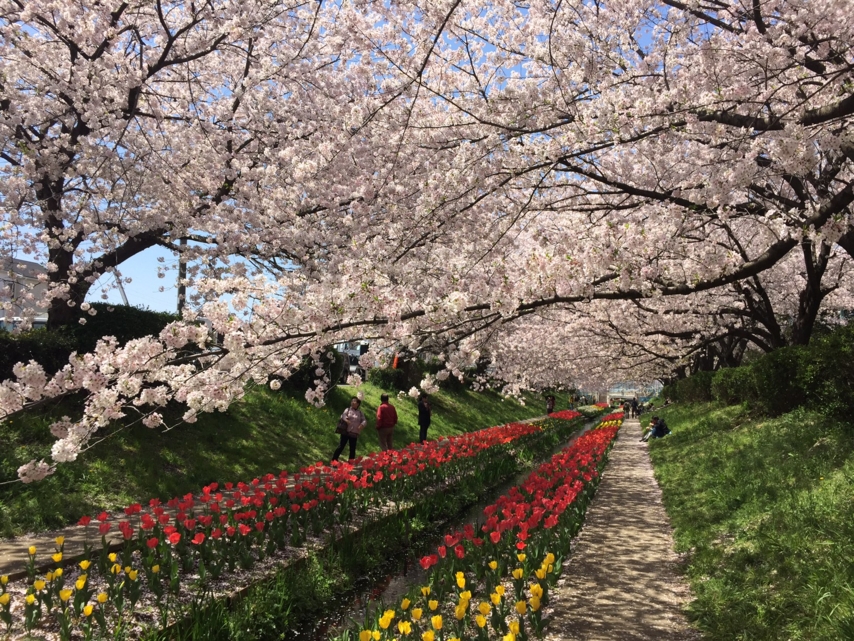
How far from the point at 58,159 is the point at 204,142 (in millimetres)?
2295

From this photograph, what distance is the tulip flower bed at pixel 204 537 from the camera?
4.07 meters

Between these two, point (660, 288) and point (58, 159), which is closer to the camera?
point (660, 288)

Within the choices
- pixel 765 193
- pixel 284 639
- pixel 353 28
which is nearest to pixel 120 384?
pixel 284 639

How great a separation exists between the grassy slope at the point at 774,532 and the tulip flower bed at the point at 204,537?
3473 millimetres

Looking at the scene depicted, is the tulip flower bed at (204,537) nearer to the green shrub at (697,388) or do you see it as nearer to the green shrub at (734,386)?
the green shrub at (734,386)

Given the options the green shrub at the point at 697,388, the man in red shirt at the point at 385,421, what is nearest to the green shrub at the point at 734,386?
the green shrub at the point at 697,388

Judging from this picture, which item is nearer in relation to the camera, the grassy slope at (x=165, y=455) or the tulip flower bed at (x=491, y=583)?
the tulip flower bed at (x=491, y=583)

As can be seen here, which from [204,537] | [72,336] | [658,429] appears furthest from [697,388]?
[204,537]

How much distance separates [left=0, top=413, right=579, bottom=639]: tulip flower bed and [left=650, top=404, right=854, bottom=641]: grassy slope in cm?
347

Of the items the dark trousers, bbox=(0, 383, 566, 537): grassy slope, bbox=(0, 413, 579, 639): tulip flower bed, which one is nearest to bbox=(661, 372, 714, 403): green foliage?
bbox=(0, 383, 566, 537): grassy slope

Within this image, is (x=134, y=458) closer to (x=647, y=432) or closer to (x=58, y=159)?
(x=58, y=159)

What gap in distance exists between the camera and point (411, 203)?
9695 millimetres

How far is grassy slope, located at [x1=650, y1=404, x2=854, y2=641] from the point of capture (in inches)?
151

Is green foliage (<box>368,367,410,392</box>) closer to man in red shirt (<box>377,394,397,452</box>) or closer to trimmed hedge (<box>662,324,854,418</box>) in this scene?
man in red shirt (<box>377,394,397,452</box>)
